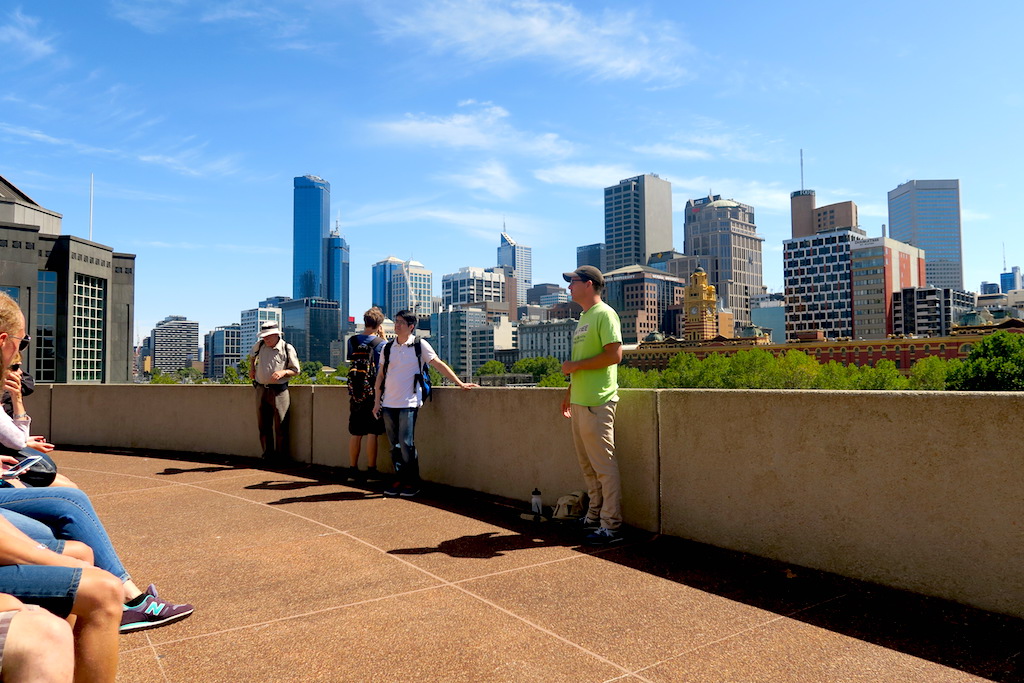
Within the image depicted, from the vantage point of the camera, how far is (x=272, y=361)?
9.05m

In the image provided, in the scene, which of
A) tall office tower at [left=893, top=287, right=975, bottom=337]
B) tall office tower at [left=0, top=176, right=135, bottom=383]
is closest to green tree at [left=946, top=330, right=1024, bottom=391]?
tall office tower at [left=0, top=176, right=135, bottom=383]

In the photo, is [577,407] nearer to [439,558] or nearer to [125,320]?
[439,558]

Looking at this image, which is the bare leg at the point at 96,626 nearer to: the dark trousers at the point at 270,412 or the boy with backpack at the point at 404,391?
the boy with backpack at the point at 404,391

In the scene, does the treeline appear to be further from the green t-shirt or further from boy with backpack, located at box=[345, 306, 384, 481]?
the green t-shirt

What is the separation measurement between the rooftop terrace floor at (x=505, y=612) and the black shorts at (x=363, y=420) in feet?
6.68

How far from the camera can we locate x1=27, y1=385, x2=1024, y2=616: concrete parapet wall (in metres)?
3.48

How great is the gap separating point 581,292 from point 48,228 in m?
49.9

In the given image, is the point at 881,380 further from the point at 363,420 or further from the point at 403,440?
the point at 403,440

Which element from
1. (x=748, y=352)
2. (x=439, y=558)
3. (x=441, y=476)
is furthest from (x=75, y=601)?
(x=748, y=352)

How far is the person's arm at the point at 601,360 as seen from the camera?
5.04 m

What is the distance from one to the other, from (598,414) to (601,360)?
395 mm

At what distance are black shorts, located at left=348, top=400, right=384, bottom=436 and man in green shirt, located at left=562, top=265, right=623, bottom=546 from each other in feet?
9.98

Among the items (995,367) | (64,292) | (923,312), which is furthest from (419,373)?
(923,312)

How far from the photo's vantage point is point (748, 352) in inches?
4577
